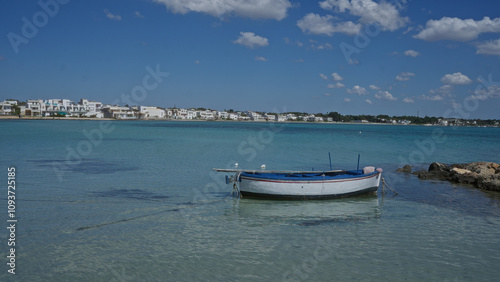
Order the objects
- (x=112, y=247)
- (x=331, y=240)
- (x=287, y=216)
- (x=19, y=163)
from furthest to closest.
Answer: (x=19, y=163) < (x=287, y=216) < (x=331, y=240) < (x=112, y=247)

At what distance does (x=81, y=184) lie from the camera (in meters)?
19.2

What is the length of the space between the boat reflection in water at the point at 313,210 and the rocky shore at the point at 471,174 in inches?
301

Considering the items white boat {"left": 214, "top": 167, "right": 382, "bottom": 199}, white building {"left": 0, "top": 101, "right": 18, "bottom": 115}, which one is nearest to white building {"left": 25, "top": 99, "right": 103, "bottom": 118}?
white building {"left": 0, "top": 101, "right": 18, "bottom": 115}

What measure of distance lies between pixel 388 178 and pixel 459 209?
813 cm

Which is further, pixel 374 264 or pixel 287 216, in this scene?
pixel 287 216

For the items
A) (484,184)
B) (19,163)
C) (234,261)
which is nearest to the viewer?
(234,261)

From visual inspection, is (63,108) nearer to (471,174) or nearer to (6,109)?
(6,109)

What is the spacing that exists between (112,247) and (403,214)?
36.1 ft

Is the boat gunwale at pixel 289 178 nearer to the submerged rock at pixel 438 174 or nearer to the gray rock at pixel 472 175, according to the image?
the gray rock at pixel 472 175

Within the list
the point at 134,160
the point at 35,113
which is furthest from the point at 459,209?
the point at 35,113

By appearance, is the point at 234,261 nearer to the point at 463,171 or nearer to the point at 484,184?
the point at 484,184

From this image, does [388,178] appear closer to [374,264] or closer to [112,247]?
[374,264]

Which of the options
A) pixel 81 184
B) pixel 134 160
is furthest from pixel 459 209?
pixel 134 160

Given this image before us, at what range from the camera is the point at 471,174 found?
22578mm
